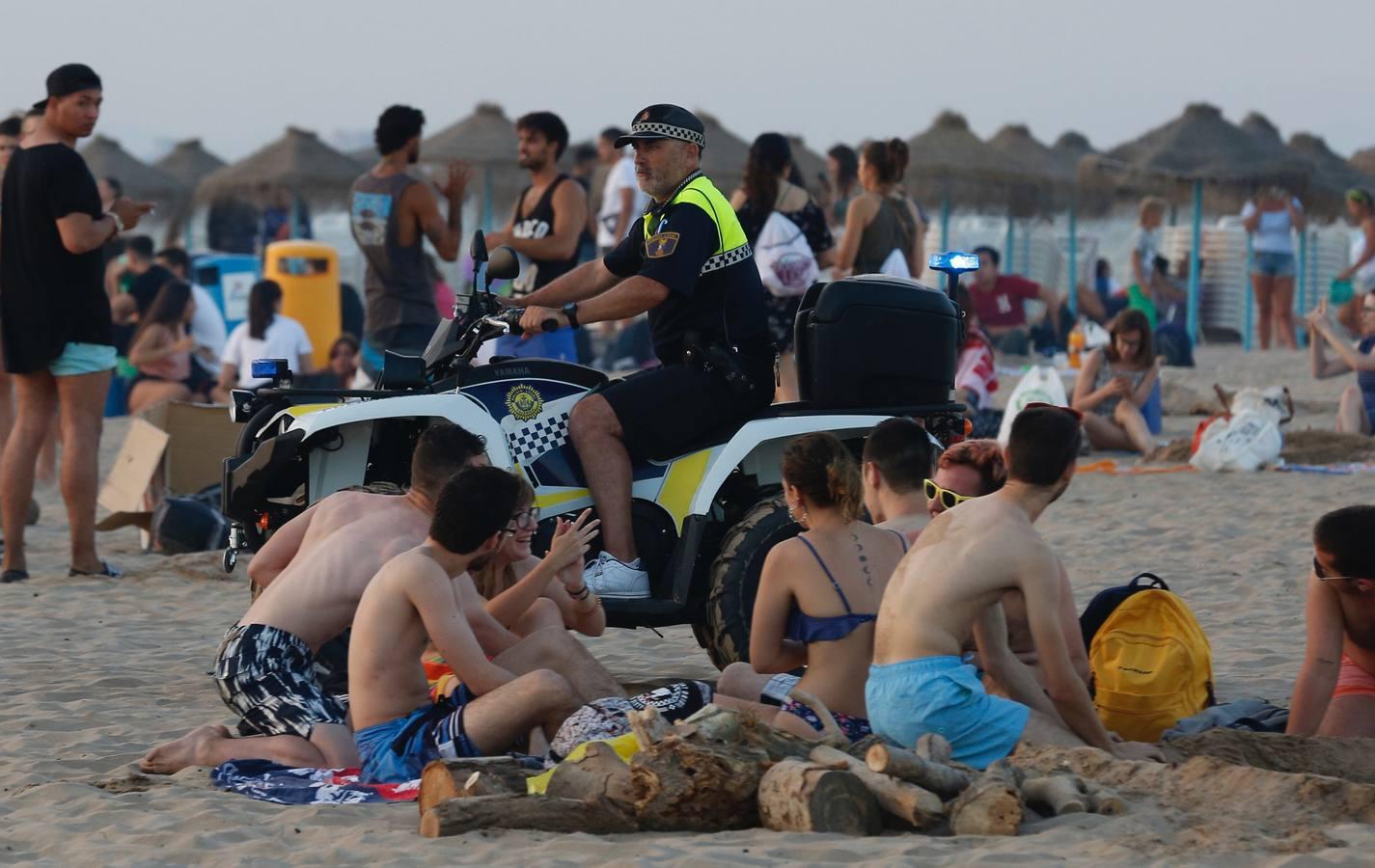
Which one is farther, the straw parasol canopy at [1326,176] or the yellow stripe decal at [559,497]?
the straw parasol canopy at [1326,176]

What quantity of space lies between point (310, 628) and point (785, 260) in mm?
4807

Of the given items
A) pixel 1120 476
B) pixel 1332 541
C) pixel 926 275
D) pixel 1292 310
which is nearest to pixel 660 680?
pixel 1332 541

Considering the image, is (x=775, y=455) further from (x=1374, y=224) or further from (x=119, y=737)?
(x=1374, y=224)

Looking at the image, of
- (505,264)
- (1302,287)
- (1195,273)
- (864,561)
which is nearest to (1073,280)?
(1195,273)

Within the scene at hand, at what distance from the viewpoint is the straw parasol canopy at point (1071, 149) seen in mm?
30109

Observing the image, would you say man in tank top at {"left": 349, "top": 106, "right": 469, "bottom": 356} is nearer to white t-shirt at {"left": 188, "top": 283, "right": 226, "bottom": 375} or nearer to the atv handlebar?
the atv handlebar

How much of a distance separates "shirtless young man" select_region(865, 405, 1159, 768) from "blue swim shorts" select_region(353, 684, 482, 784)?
1082mm

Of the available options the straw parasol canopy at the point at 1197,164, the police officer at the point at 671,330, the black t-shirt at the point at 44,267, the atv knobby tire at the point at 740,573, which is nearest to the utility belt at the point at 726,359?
the police officer at the point at 671,330

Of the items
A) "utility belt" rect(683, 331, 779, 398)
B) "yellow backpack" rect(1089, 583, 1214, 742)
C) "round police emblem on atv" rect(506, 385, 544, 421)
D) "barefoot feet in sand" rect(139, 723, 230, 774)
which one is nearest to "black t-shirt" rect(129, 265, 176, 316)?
"round police emblem on atv" rect(506, 385, 544, 421)

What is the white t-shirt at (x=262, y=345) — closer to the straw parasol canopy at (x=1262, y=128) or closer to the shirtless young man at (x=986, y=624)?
the shirtless young man at (x=986, y=624)

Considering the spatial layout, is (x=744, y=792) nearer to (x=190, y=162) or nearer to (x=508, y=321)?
(x=508, y=321)

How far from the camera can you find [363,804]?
4.68m

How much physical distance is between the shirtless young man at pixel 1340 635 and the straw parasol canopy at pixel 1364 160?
75.9 feet

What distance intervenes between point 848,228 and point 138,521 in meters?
4.13
